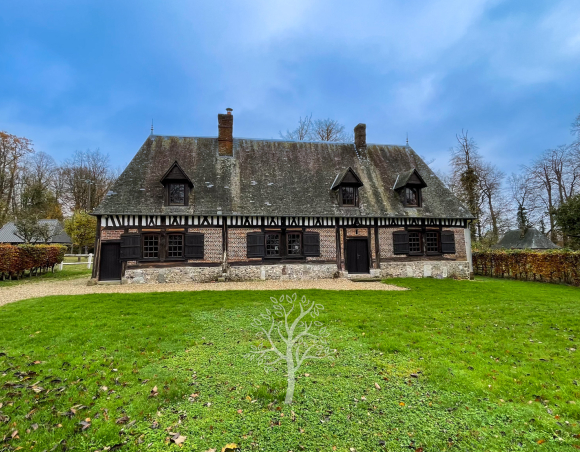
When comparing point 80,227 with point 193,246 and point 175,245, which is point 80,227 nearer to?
point 175,245

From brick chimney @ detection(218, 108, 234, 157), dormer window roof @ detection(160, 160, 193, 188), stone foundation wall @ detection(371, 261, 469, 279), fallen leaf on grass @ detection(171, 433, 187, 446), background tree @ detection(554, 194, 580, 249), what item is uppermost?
brick chimney @ detection(218, 108, 234, 157)

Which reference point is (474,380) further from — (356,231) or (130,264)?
(130,264)

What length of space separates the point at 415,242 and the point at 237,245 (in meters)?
9.10

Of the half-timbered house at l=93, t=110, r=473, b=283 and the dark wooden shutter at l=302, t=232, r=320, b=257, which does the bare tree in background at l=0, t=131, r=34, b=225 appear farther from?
the dark wooden shutter at l=302, t=232, r=320, b=257

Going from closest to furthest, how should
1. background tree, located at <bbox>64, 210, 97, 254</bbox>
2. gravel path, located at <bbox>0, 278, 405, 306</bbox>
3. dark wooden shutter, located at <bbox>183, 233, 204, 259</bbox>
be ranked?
gravel path, located at <bbox>0, 278, 405, 306</bbox>
dark wooden shutter, located at <bbox>183, 233, 204, 259</bbox>
background tree, located at <bbox>64, 210, 97, 254</bbox>

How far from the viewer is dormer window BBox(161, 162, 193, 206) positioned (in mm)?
13617

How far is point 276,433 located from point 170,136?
1656 cm

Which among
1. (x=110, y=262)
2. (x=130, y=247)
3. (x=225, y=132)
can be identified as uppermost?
(x=225, y=132)

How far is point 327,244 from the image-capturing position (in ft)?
48.0

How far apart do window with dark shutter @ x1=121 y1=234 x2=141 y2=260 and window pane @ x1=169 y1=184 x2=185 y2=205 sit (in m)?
2.25

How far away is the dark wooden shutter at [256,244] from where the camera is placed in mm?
13953

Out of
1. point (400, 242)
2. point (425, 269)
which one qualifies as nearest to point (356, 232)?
point (400, 242)

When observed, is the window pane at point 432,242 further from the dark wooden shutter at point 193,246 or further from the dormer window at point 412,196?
the dark wooden shutter at point 193,246

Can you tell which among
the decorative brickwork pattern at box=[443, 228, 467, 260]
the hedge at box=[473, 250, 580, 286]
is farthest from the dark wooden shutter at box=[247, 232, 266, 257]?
the hedge at box=[473, 250, 580, 286]
